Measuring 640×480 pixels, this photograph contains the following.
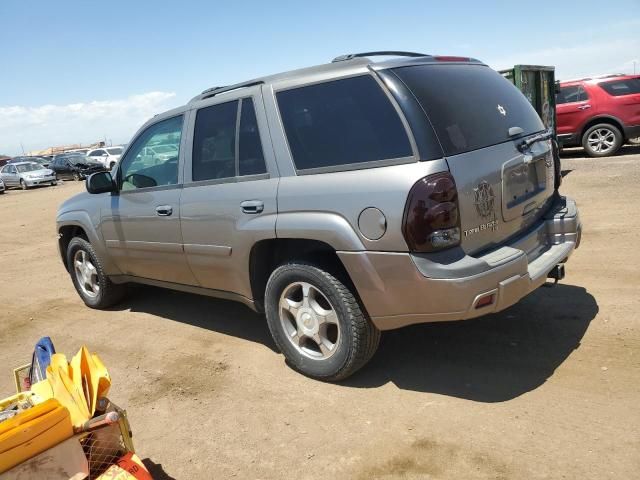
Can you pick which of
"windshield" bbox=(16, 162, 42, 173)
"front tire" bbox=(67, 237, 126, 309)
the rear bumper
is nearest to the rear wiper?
the rear bumper

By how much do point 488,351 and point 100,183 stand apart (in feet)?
11.7

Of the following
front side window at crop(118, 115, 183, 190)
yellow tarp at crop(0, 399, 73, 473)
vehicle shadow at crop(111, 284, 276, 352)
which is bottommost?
vehicle shadow at crop(111, 284, 276, 352)

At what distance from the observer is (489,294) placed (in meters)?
3.01

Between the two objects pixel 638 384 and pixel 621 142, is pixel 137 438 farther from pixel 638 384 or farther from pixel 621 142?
pixel 621 142

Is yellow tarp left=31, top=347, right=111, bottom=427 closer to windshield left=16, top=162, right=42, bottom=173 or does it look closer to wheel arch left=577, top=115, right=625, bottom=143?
wheel arch left=577, top=115, right=625, bottom=143

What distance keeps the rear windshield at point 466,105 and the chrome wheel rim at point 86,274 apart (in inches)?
154

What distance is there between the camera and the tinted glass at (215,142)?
4.00 meters

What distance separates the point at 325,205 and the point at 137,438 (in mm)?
1787

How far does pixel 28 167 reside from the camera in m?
30.1

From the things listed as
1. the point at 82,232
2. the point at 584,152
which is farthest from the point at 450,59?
the point at 584,152

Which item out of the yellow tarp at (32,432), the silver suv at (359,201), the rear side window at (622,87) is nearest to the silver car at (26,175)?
the rear side window at (622,87)

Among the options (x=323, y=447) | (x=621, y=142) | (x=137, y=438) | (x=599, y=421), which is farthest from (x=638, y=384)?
(x=621, y=142)

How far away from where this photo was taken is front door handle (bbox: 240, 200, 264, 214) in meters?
3.68

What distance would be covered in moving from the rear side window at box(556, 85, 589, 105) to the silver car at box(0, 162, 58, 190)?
26.0 metres
